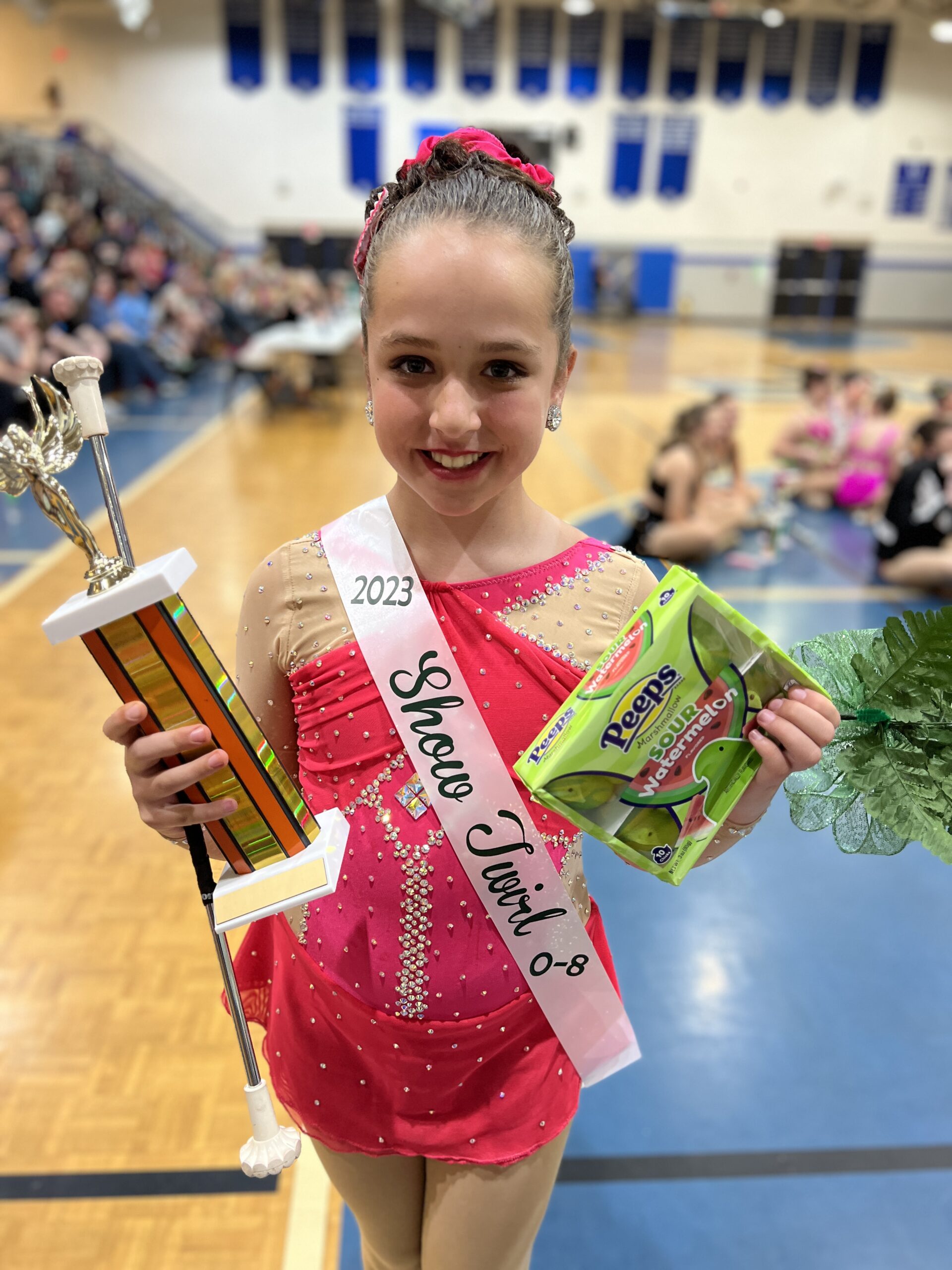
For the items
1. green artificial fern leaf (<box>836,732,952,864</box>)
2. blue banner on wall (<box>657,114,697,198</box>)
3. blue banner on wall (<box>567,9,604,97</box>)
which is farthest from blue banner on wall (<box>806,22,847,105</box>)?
green artificial fern leaf (<box>836,732,952,864</box>)

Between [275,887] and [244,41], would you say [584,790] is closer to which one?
[275,887]

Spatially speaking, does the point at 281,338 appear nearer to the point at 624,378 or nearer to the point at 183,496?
the point at 183,496

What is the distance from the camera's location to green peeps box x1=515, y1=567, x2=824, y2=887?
2.79 ft

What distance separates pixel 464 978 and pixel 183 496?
663 cm

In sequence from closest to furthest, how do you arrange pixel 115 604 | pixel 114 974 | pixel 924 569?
pixel 115 604, pixel 114 974, pixel 924 569

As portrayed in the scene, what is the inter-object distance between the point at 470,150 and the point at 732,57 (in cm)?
2353

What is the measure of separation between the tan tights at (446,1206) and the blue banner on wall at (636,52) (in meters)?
23.3

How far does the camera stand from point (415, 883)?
106 cm

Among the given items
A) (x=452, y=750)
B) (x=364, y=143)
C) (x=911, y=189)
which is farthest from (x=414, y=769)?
(x=911, y=189)

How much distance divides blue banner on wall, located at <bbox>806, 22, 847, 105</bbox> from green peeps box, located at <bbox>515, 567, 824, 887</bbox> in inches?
955

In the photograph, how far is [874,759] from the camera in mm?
1015

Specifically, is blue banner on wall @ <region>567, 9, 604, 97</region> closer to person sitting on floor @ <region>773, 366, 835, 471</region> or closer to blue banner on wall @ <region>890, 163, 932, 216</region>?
blue banner on wall @ <region>890, 163, 932, 216</region>

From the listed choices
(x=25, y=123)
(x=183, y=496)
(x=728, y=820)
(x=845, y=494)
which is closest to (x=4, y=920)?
(x=728, y=820)

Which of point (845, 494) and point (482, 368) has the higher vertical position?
point (482, 368)
